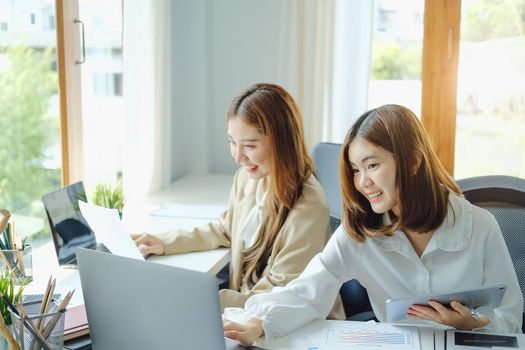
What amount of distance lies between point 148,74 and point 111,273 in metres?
1.83

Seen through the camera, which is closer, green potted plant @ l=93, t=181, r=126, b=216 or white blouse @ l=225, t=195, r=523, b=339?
white blouse @ l=225, t=195, r=523, b=339

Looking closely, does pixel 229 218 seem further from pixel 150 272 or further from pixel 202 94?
pixel 202 94

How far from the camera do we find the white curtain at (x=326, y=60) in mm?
3188

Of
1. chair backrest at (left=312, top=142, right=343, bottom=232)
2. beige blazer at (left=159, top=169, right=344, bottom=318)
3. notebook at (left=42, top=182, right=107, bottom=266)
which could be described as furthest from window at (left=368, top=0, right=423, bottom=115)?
notebook at (left=42, top=182, right=107, bottom=266)

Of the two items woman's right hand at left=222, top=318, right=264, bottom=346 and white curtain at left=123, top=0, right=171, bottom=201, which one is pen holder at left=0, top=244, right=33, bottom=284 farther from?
white curtain at left=123, top=0, right=171, bottom=201

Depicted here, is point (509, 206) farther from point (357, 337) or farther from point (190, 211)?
point (190, 211)

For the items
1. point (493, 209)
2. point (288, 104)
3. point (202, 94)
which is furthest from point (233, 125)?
point (202, 94)

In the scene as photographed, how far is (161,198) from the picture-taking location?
9.62ft

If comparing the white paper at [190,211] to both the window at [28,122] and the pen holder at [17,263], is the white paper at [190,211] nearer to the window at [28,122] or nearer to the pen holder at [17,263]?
the window at [28,122]

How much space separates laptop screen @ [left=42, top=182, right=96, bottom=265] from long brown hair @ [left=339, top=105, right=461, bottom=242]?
2.60 ft

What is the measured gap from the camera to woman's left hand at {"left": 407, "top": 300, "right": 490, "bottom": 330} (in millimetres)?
1313

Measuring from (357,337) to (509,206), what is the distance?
56 cm

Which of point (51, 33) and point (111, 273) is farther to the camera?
point (51, 33)

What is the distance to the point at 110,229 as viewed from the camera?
5.87 feet
